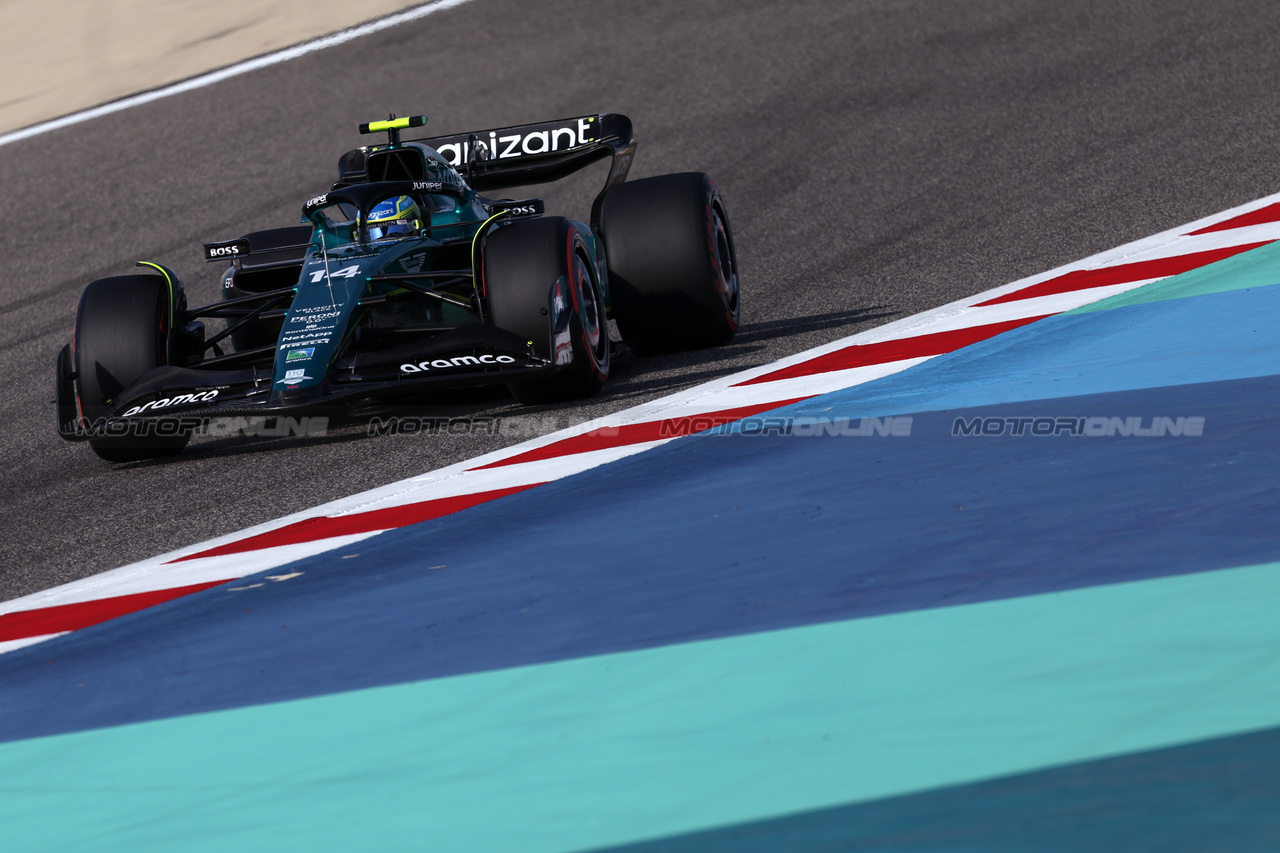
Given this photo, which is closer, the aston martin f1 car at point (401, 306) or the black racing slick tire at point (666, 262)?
the aston martin f1 car at point (401, 306)

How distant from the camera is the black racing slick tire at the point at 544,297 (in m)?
5.62

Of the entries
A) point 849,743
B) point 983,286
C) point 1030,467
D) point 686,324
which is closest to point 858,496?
point 1030,467

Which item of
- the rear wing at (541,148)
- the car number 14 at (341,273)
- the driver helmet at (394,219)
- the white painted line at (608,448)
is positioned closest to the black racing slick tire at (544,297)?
the white painted line at (608,448)

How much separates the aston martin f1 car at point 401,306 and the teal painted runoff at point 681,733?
2.78 meters

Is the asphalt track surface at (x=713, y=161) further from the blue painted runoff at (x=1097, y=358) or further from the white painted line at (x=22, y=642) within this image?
the blue painted runoff at (x=1097, y=358)

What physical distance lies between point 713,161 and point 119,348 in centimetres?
627

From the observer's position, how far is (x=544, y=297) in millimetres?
5625

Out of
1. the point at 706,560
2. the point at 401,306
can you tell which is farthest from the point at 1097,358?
the point at 401,306

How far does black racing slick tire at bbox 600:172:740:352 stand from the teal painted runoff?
4.09 m

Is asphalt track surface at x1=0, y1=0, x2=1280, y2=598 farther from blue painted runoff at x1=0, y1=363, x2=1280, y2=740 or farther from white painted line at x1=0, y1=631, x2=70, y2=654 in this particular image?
blue painted runoff at x1=0, y1=363, x2=1280, y2=740

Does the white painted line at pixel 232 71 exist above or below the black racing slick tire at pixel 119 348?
above

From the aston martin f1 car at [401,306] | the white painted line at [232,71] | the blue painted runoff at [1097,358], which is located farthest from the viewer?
the white painted line at [232,71]

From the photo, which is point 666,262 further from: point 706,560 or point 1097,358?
point 706,560

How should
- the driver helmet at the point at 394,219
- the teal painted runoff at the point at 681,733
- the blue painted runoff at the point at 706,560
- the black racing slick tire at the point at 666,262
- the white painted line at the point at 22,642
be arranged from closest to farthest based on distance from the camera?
the teal painted runoff at the point at 681,733 → the blue painted runoff at the point at 706,560 → the white painted line at the point at 22,642 → the driver helmet at the point at 394,219 → the black racing slick tire at the point at 666,262
